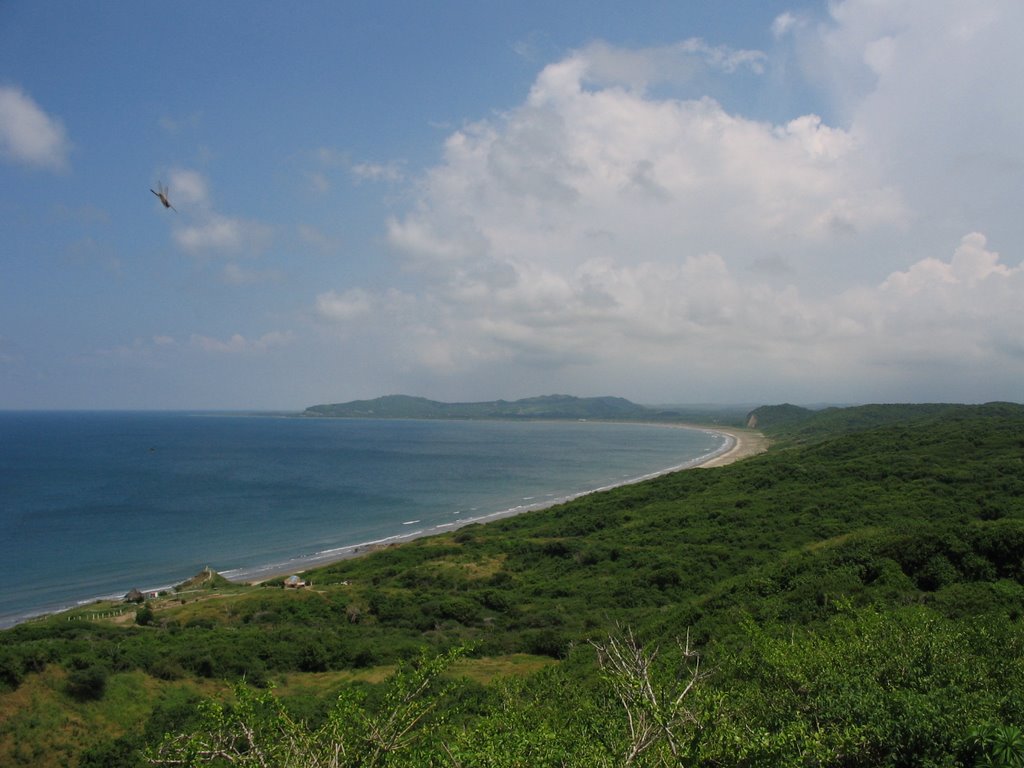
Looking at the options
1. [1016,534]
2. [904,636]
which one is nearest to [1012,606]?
[1016,534]

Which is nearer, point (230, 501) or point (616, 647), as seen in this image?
point (616, 647)

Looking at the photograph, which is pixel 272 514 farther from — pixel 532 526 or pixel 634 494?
pixel 634 494

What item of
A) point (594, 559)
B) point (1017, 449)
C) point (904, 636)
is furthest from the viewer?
point (1017, 449)

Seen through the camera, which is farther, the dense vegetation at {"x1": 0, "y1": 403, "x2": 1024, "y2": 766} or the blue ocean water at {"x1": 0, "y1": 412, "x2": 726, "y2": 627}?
the blue ocean water at {"x1": 0, "y1": 412, "x2": 726, "y2": 627}

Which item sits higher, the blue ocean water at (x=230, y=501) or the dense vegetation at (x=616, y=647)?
the dense vegetation at (x=616, y=647)

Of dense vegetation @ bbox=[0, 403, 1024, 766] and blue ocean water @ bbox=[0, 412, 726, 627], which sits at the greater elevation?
dense vegetation @ bbox=[0, 403, 1024, 766]
